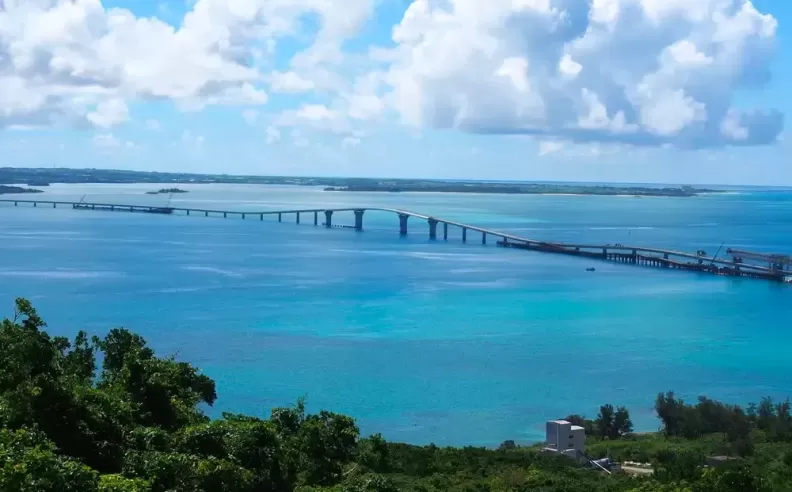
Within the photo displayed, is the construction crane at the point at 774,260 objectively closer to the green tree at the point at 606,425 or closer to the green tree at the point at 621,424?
the green tree at the point at 621,424

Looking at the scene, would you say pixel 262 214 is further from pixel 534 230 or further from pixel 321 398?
pixel 321 398

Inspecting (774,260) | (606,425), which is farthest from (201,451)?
(774,260)

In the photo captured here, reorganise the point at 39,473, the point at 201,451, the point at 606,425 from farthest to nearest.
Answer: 1. the point at 606,425
2. the point at 201,451
3. the point at 39,473

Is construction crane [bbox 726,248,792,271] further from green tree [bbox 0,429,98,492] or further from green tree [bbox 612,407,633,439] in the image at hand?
green tree [bbox 0,429,98,492]

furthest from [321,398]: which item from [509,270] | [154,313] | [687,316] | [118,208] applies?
[118,208]

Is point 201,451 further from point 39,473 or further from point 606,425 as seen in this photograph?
point 606,425

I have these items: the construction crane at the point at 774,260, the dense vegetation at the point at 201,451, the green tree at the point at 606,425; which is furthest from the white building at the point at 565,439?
the construction crane at the point at 774,260

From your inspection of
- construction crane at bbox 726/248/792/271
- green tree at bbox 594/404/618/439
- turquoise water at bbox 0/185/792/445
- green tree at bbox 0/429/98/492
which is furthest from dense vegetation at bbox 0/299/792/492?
construction crane at bbox 726/248/792/271
